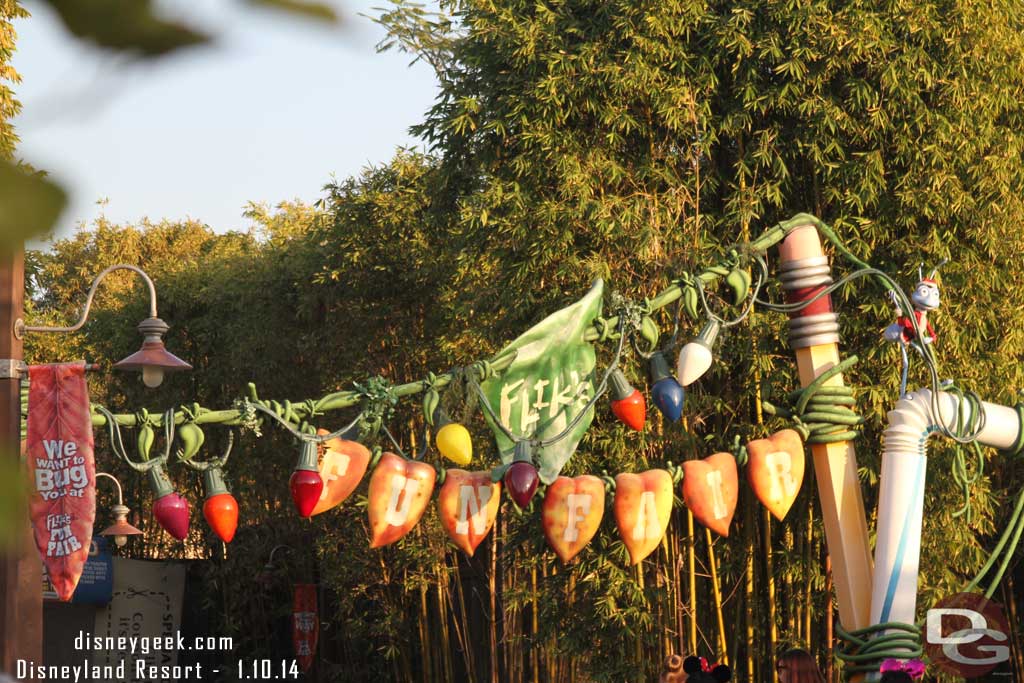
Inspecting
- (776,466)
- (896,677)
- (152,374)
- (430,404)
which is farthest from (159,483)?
(896,677)

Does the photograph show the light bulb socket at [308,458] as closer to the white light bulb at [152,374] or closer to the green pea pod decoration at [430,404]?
the green pea pod decoration at [430,404]

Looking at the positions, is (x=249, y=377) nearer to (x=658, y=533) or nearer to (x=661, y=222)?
(x=661, y=222)

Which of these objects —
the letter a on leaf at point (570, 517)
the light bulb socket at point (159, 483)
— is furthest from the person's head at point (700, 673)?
the light bulb socket at point (159, 483)

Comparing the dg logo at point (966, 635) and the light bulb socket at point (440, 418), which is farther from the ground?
the light bulb socket at point (440, 418)

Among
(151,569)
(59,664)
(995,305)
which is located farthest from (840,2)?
(59,664)

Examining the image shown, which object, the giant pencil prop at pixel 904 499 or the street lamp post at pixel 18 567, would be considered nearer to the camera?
the street lamp post at pixel 18 567

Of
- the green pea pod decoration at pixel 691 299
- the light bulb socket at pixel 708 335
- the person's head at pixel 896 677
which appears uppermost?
the green pea pod decoration at pixel 691 299

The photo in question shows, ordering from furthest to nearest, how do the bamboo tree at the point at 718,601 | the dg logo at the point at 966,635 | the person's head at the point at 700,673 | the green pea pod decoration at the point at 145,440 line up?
the bamboo tree at the point at 718,601
the person's head at the point at 700,673
the dg logo at the point at 966,635
the green pea pod decoration at the point at 145,440

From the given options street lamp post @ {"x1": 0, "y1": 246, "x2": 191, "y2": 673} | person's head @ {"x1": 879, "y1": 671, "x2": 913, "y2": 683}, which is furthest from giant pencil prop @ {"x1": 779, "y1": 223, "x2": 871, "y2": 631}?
street lamp post @ {"x1": 0, "y1": 246, "x2": 191, "y2": 673}

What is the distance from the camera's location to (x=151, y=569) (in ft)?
37.9

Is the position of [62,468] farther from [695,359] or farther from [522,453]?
[695,359]

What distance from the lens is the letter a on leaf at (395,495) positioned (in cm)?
378

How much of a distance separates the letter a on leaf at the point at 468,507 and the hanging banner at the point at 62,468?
0.98 meters

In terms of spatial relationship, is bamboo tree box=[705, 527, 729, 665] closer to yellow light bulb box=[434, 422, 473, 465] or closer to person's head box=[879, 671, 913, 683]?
person's head box=[879, 671, 913, 683]
